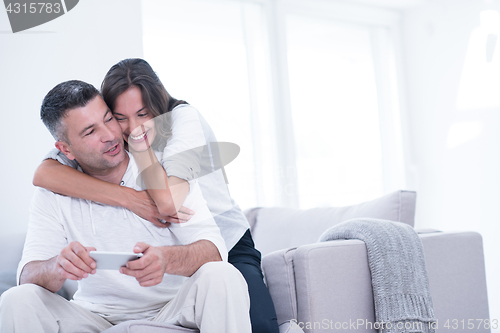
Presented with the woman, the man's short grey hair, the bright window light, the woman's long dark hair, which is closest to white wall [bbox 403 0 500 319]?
the bright window light

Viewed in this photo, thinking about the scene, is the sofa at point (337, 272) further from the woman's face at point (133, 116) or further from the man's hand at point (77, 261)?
the woman's face at point (133, 116)

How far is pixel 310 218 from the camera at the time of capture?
1.61 meters

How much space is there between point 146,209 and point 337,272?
0.52m

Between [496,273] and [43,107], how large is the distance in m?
2.50

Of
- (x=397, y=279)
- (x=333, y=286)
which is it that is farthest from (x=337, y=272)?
(x=397, y=279)

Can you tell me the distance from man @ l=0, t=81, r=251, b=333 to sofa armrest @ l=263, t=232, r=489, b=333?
0.86 feet

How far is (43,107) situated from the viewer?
93cm

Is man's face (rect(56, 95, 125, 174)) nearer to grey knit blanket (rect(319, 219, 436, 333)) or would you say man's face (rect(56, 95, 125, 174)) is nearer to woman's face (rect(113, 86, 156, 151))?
woman's face (rect(113, 86, 156, 151))

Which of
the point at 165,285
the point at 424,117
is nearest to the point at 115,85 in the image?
the point at 165,285

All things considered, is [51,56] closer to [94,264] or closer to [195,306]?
[94,264]

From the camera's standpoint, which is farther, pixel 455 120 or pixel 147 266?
pixel 455 120

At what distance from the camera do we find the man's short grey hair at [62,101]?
881 mm

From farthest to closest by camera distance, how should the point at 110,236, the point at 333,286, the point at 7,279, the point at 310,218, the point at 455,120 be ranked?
1. the point at 455,120
2. the point at 310,218
3. the point at 7,279
4. the point at 333,286
5. the point at 110,236

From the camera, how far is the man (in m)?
0.82
